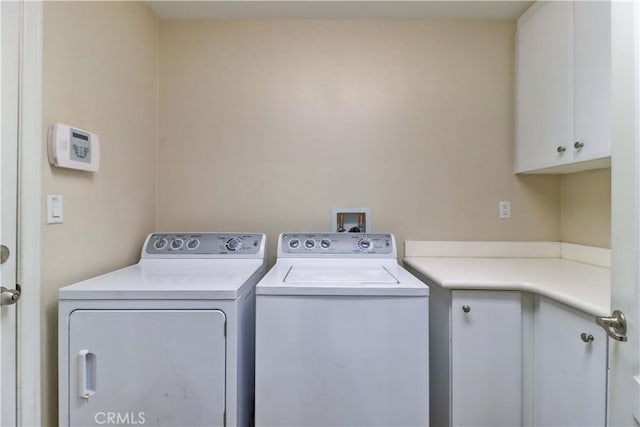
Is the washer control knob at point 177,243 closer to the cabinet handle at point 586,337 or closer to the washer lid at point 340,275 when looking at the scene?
the washer lid at point 340,275

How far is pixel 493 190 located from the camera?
2.05 meters

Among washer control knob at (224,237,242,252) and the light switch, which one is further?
washer control knob at (224,237,242,252)

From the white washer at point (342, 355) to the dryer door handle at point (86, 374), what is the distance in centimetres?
57

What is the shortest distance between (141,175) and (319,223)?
3.63 feet

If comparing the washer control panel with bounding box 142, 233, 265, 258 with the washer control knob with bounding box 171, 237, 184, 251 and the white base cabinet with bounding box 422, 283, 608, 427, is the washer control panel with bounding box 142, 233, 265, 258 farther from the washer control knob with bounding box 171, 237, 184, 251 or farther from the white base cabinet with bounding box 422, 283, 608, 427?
the white base cabinet with bounding box 422, 283, 608, 427

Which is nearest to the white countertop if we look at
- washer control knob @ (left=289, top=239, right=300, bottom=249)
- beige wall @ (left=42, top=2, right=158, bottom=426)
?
washer control knob @ (left=289, top=239, right=300, bottom=249)

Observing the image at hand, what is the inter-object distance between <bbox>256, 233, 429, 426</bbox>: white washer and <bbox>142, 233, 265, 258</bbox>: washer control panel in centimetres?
63

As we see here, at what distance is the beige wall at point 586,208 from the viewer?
66.4 inches

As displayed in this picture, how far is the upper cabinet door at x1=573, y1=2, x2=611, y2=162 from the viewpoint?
1.34 metres

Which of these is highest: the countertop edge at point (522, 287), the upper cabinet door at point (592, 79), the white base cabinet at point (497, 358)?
the upper cabinet door at point (592, 79)

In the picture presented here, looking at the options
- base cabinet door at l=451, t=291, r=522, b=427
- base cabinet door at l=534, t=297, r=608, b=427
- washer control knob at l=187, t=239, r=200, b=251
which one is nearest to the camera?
base cabinet door at l=534, t=297, r=608, b=427

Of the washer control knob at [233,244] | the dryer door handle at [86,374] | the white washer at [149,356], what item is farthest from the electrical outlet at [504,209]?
the dryer door handle at [86,374]

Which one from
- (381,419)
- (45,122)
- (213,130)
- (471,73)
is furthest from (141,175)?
(471,73)

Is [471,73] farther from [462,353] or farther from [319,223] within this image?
[462,353]
